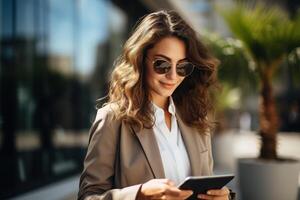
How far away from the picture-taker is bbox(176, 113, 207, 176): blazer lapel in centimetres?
207

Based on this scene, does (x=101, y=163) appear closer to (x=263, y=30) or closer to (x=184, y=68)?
(x=184, y=68)

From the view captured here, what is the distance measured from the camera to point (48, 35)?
23.3 feet

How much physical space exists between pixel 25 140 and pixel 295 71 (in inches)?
148

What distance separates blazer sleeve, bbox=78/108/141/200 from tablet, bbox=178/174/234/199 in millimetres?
265

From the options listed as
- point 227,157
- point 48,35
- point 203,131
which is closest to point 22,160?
point 48,35

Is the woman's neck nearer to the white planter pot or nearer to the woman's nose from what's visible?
the woman's nose

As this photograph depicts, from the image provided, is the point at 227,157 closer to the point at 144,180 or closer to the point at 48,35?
the point at 48,35

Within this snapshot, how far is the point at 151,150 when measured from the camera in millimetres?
1939

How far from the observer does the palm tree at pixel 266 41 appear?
582cm

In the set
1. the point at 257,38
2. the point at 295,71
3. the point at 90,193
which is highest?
the point at 257,38

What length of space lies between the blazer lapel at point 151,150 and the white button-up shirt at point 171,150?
7cm

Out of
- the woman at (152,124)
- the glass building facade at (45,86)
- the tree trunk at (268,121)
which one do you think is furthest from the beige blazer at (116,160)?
the tree trunk at (268,121)

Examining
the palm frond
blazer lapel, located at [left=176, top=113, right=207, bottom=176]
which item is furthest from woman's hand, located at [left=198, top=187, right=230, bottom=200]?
the palm frond

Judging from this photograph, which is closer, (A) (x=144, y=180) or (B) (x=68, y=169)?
(A) (x=144, y=180)
